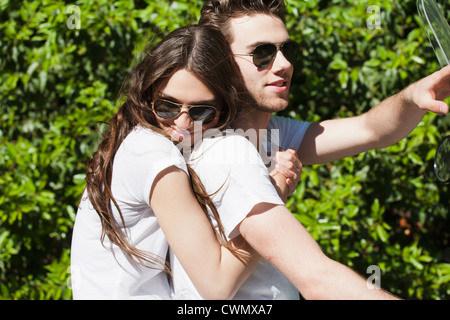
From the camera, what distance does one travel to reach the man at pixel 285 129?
1271 mm

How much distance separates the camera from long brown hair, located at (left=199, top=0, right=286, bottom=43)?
186cm

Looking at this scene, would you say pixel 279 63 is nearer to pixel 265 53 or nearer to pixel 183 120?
pixel 265 53

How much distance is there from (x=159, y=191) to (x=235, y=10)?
801 millimetres

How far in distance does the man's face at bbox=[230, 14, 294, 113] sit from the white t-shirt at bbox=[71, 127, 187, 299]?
45 centimetres

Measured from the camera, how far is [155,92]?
167cm

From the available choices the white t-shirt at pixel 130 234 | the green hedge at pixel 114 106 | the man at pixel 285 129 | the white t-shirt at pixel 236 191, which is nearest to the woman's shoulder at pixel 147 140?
the white t-shirt at pixel 130 234

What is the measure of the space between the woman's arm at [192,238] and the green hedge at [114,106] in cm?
158

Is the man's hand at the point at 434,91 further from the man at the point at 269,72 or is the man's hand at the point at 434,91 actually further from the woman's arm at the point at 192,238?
the woman's arm at the point at 192,238

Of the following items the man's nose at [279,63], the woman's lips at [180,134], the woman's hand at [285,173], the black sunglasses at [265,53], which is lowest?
the woman's hand at [285,173]

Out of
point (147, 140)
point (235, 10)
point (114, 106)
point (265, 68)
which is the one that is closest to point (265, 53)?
point (265, 68)

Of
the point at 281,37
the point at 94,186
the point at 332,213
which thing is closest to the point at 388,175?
the point at 332,213

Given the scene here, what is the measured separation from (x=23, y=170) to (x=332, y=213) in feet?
5.82

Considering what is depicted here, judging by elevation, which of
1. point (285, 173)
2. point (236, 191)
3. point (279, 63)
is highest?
point (279, 63)
